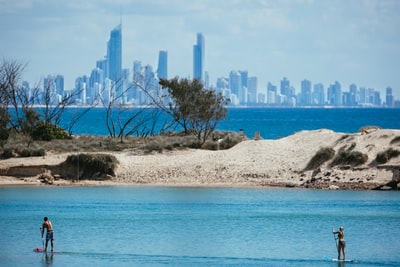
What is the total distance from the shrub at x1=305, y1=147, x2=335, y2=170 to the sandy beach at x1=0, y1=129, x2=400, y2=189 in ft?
1.15

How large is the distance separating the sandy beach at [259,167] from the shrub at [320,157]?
1.15 feet

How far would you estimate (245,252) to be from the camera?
30859mm

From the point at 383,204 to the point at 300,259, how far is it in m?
14.6

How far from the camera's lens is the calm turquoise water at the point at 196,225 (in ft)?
98.4

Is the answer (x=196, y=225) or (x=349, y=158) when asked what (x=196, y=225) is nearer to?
(x=196, y=225)

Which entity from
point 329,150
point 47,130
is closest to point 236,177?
point 329,150

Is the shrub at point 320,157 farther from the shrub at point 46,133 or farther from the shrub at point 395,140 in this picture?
the shrub at point 46,133

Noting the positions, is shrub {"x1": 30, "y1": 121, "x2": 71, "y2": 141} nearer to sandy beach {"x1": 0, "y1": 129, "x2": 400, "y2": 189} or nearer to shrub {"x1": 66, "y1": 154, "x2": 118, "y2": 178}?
sandy beach {"x1": 0, "y1": 129, "x2": 400, "y2": 189}

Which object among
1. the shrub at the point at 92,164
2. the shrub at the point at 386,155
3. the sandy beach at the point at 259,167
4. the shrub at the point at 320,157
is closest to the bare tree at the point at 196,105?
the sandy beach at the point at 259,167

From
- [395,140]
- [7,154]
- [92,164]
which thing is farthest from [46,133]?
[395,140]

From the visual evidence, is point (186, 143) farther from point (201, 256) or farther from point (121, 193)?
point (201, 256)

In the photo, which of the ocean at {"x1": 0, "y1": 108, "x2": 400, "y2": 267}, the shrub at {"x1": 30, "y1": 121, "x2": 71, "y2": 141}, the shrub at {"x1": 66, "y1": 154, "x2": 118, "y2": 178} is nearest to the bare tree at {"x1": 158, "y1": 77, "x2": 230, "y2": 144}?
the shrub at {"x1": 30, "y1": 121, "x2": 71, "y2": 141}

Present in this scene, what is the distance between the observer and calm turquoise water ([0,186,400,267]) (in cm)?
3000

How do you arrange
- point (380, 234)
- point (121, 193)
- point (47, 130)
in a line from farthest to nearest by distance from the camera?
point (47, 130) → point (121, 193) → point (380, 234)
